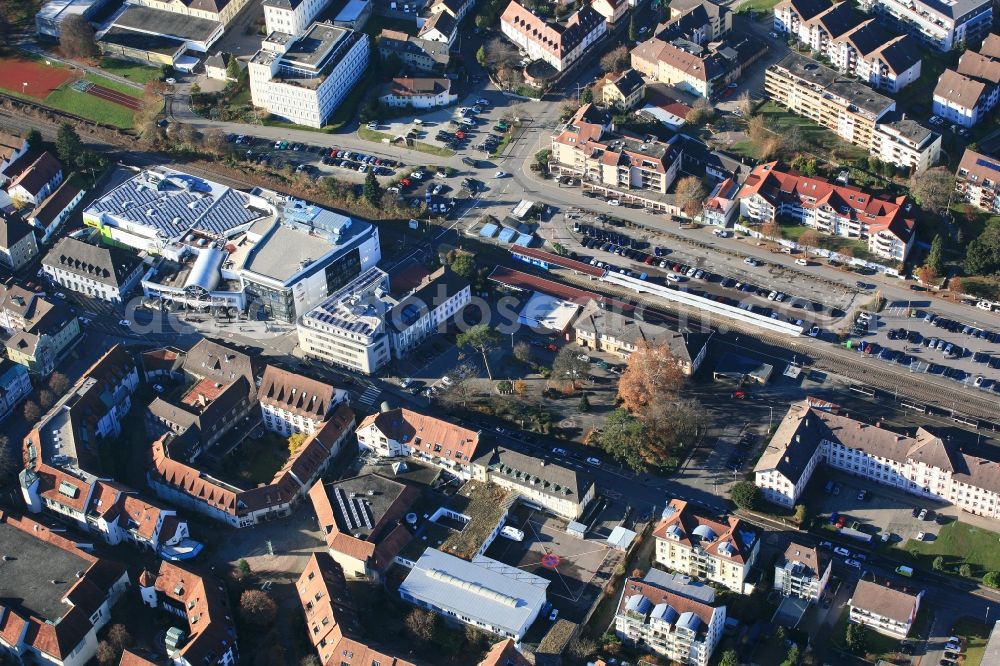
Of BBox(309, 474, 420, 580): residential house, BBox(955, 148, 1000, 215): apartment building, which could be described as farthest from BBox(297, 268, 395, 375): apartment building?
BBox(955, 148, 1000, 215): apartment building

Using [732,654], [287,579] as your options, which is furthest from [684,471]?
[287,579]

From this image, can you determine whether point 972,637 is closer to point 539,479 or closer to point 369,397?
point 539,479

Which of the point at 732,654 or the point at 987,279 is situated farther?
the point at 987,279

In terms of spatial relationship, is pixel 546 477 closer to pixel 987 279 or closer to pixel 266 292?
pixel 266 292

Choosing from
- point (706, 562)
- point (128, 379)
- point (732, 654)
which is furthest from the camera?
point (128, 379)

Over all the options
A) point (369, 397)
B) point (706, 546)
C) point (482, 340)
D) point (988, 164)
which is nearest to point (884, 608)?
point (706, 546)

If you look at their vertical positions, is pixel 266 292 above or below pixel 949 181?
below
